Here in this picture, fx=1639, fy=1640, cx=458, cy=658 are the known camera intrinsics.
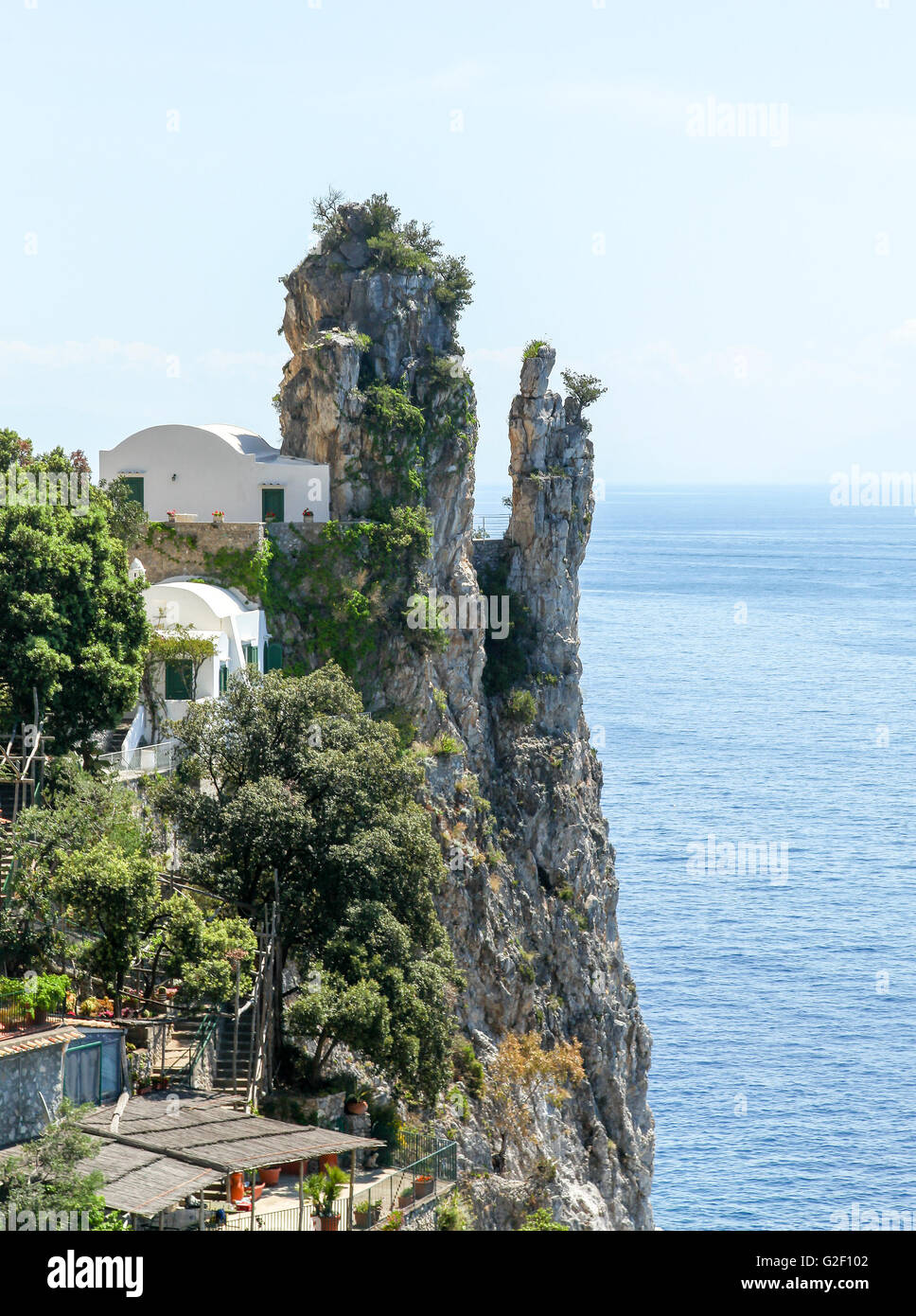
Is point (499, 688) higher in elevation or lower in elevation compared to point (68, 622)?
lower

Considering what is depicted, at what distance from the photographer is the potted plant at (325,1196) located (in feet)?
104

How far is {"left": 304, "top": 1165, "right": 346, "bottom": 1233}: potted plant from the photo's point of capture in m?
31.6

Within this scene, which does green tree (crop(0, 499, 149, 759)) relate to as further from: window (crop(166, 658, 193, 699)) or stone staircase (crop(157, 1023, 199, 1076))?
stone staircase (crop(157, 1023, 199, 1076))

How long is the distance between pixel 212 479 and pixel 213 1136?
34.9m

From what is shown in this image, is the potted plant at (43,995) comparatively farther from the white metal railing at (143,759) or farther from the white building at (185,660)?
the white building at (185,660)

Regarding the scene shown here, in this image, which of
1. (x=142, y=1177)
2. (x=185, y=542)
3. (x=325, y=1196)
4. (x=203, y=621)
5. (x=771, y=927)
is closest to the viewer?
(x=142, y=1177)

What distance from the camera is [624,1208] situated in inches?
2790

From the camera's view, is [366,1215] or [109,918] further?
[109,918]

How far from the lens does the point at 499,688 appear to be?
242 feet

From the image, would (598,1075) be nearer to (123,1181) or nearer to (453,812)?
(453,812)

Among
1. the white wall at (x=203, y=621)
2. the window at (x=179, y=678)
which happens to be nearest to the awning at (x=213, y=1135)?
the window at (x=179, y=678)

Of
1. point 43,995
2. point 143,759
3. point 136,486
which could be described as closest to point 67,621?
point 143,759

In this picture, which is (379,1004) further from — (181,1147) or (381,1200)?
(181,1147)

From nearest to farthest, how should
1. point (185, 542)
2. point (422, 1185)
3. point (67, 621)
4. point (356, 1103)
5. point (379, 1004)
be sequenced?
point (422, 1185)
point (379, 1004)
point (356, 1103)
point (67, 621)
point (185, 542)
